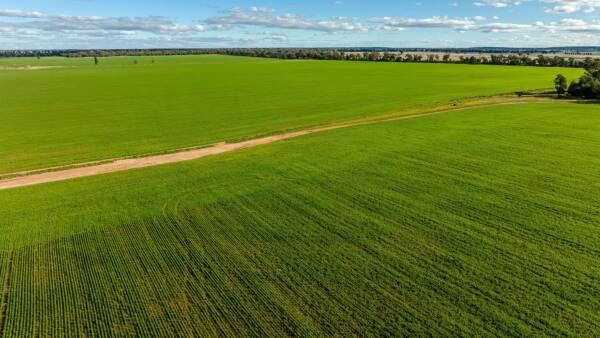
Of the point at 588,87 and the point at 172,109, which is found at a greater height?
the point at 588,87

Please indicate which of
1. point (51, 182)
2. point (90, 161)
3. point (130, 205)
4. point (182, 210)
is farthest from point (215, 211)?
point (90, 161)

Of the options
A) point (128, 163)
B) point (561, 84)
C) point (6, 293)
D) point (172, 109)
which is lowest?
point (6, 293)

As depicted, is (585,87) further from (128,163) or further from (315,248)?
(128,163)

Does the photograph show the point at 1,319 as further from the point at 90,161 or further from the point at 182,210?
the point at 90,161

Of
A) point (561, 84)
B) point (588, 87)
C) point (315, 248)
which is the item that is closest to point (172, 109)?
point (315, 248)

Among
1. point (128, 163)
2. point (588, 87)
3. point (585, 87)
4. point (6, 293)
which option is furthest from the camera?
point (585, 87)

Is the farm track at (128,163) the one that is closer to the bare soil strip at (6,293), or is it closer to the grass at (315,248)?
the grass at (315,248)

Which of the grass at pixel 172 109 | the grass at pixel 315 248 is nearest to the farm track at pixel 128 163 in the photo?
the grass at pixel 172 109

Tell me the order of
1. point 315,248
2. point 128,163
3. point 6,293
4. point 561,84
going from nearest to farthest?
point 6,293 → point 315,248 → point 128,163 → point 561,84

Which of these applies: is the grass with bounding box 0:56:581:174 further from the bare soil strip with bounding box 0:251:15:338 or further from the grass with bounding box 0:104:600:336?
the bare soil strip with bounding box 0:251:15:338
